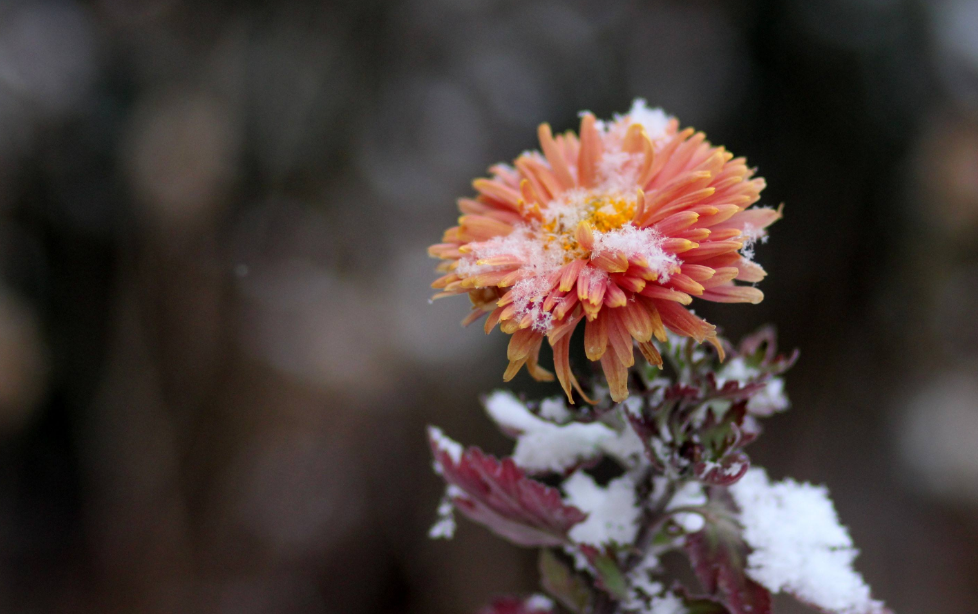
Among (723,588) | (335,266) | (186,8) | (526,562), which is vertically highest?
(186,8)

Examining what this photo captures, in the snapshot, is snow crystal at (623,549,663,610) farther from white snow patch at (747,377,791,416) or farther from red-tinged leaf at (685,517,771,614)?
white snow patch at (747,377,791,416)

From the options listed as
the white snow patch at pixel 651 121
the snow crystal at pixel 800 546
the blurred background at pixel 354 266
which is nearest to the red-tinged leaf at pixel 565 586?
the snow crystal at pixel 800 546

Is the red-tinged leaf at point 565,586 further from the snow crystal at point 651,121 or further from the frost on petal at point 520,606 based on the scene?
the snow crystal at point 651,121

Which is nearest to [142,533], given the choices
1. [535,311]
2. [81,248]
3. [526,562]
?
[81,248]

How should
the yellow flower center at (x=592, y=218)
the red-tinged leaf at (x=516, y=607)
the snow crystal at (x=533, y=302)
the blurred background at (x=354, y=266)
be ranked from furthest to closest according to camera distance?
1. the blurred background at (x=354, y=266)
2. the red-tinged leaf at (x=516, y=607)
3. the yellow flower center at (x=592, y=218)
4. the snow crystal at (x=533, y=302)

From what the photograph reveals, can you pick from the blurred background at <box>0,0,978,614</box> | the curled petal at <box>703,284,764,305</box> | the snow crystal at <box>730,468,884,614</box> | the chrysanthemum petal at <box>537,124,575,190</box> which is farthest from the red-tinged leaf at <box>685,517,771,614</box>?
the blurred background at <box>0,0,978,614</box>

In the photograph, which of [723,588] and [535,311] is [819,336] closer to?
[723,588]

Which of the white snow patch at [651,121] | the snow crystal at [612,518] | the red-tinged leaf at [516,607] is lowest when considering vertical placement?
the red-tinged leaf at [516,607]
